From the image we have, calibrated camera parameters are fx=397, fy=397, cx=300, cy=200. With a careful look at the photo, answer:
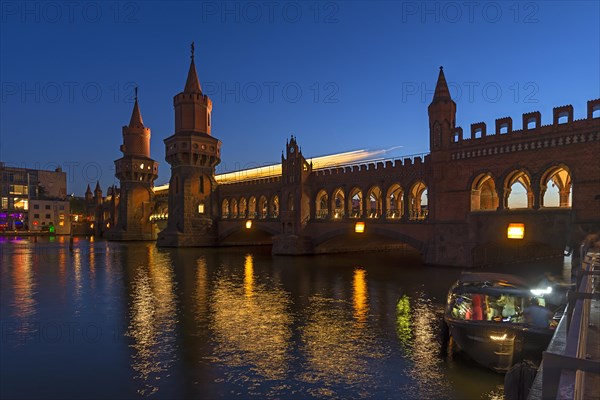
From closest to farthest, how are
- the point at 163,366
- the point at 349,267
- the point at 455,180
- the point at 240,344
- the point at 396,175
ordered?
the point at 163,366 < the point at 240,344 < the point at 455,180 < the point at 349,267 < the point at 396,175

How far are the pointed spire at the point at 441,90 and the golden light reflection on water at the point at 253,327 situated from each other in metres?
18.3

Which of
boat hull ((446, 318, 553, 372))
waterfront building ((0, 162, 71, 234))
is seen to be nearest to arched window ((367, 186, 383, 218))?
boat hull ((446, 318, 553, 372))

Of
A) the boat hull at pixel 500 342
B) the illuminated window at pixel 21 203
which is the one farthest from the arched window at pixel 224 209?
the illuminated window at pixel 21 203

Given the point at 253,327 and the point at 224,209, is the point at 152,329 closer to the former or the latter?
the point at 253,327

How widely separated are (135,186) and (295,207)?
40.5m

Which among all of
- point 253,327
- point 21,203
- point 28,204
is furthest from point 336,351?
point 21,203

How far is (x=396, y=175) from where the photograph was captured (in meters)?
32.5

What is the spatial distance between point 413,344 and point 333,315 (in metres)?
3.99

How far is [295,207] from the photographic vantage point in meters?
39.5

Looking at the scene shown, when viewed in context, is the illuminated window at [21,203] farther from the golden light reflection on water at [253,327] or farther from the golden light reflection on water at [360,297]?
the golden light reflection on water at [360,297]

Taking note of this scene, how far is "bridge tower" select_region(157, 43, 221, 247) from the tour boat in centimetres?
4419

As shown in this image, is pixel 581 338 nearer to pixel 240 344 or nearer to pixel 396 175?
pixel 240 344

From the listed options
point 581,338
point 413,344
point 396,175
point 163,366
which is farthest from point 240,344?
point 396,175

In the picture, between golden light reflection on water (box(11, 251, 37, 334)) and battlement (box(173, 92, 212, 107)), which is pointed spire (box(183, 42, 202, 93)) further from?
golden light reflection on water (box(11, 251, 37, 334))
